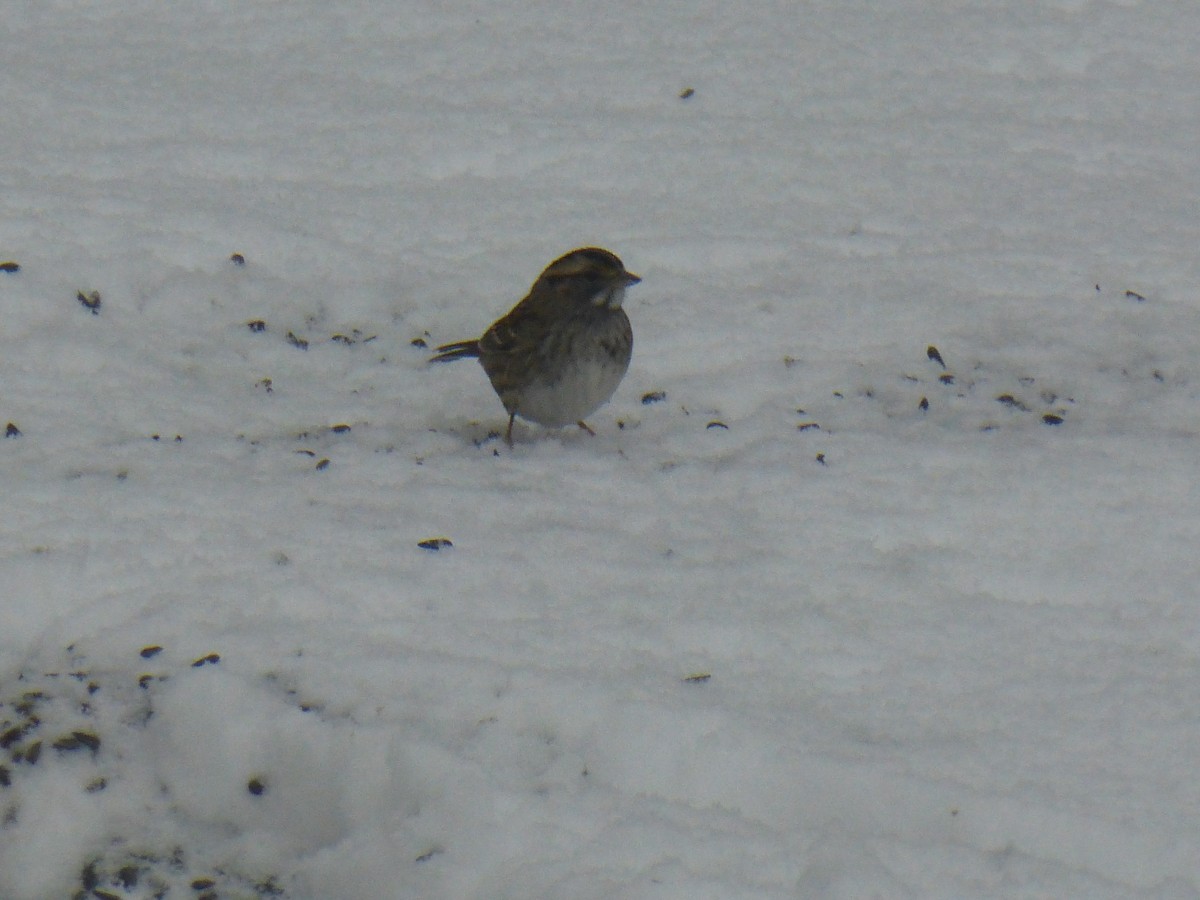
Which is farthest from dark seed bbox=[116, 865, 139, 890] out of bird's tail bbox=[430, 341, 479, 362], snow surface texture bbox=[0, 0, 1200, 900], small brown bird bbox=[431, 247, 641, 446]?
bird's tail bbox=[430, 341, 479, 362]

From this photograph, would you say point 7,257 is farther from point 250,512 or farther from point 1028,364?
point 1028,364

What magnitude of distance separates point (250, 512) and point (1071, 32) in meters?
5.19

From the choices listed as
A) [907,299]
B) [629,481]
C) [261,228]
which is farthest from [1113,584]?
[261,228]

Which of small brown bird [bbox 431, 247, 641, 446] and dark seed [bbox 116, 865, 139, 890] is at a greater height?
small brown bird [bbox 431, 247, 641, 446]

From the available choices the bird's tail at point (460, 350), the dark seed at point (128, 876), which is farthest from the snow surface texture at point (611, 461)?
the bird's tail at point (460, 350)

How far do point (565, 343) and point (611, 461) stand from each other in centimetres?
37

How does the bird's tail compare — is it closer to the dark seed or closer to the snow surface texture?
the snow surface texture

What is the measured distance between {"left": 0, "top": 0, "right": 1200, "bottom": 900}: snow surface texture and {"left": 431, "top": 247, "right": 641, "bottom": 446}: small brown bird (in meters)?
0.18

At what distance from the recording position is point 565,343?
4.57 metres

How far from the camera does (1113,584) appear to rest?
3766mm

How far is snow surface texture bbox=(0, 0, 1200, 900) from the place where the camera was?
114 inches

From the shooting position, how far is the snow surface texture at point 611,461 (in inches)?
114

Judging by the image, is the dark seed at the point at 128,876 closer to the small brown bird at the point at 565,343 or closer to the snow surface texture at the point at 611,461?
the snow surface texture at the point at 611,461

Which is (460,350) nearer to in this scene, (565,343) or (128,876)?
(565,343)
